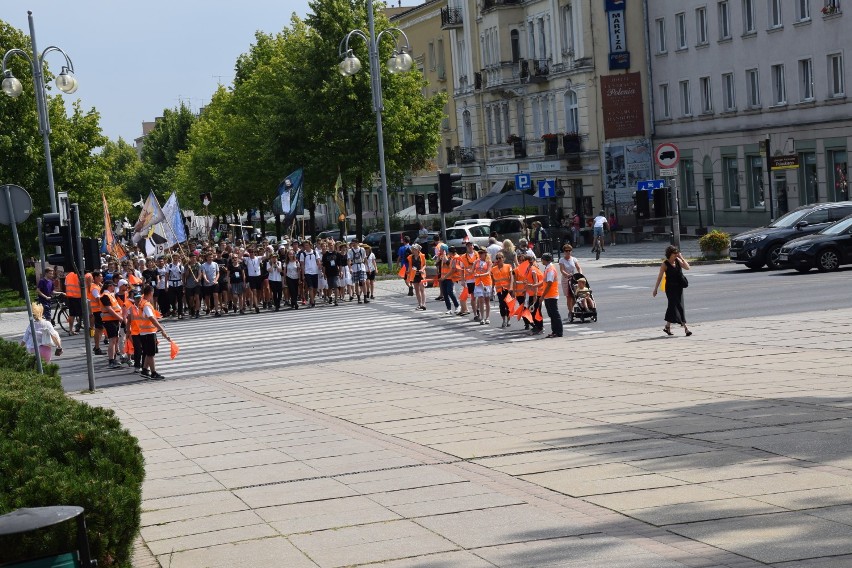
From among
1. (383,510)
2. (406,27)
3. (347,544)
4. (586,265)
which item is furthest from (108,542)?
(406,27)

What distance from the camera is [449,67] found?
8206cm

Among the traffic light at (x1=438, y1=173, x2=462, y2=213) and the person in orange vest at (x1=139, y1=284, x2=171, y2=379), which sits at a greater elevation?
the traffic light at (x1=438, y1=173, x2=462, y2=213)

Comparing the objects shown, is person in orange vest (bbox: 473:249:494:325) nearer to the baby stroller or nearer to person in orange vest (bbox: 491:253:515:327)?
person in orange vest (bbox: 491:253:515:327)

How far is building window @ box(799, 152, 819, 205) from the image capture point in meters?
50.8

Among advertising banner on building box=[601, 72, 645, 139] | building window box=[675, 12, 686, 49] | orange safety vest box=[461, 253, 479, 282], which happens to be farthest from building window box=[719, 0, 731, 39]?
orange safety vest box=[461, 253, 479, 282]

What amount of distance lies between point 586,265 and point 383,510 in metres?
36.9

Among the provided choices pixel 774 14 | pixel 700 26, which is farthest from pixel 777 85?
pixel 700 26

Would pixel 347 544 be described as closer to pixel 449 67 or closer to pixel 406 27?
pixel 449 67

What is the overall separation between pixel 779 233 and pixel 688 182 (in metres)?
23.8

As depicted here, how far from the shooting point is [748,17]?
55.0 meters

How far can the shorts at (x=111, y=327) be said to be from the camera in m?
25.8

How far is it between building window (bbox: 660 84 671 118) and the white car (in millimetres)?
13052

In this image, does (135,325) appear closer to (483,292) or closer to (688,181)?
(483,292)

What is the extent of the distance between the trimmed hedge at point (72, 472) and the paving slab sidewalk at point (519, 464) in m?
0.93
